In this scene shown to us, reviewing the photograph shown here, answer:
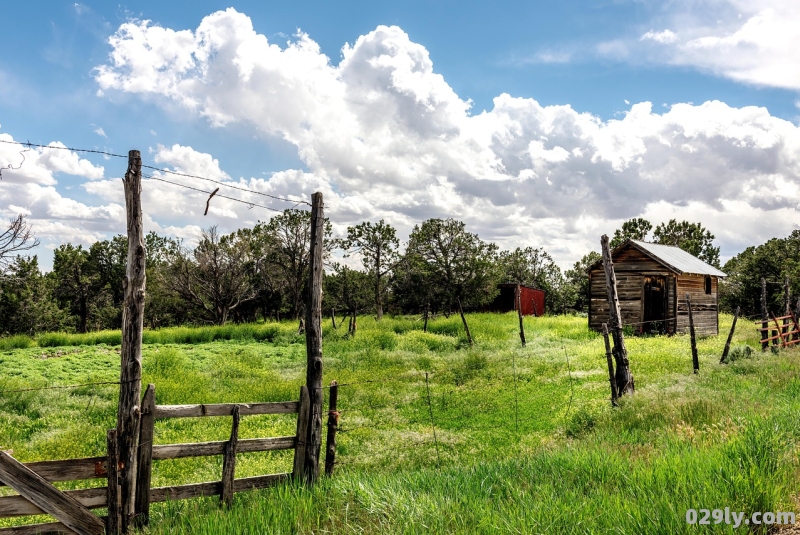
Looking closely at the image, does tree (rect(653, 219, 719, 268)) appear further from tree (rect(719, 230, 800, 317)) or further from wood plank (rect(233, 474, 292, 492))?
wood plank (rect(233, 474, 292, 492))

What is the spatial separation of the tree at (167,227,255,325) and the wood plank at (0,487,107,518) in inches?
1595

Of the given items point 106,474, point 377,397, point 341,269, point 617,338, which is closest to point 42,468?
point 106,474

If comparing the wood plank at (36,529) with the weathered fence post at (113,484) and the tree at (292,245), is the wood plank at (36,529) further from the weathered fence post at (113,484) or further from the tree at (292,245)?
the tree at (292,245)

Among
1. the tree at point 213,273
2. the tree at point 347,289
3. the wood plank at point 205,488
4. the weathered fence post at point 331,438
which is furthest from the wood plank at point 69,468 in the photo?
the tree at point 347,289

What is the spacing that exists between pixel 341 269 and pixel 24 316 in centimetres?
3322

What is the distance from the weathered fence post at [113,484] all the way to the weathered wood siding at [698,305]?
31.2 m

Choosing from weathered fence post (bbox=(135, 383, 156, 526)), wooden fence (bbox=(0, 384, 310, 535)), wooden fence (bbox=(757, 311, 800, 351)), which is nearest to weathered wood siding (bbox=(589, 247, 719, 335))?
wooden fence (bbox=(757, 311, 800, 351))

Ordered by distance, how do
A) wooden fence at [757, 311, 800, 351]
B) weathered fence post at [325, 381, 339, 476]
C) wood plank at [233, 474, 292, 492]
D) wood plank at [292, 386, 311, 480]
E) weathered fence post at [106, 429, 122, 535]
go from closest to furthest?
weathered fence post at [106, 429, 122, 535], wood plank at [233, 474, 292, 492], wood plank at [292, 386, 311, 480], weathered fence post at [325, 381, 339, 476], wooden fence at [757, 311, 800, 351]

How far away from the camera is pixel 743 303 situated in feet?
184

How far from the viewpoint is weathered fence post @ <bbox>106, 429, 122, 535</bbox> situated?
6457 millimetres

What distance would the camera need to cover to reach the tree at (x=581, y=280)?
66062 millimetres

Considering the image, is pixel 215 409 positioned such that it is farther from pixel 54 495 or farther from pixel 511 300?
pixel 511 300

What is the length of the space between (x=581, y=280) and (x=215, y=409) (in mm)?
73597

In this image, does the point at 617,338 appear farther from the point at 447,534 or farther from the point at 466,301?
the point at 466,301
